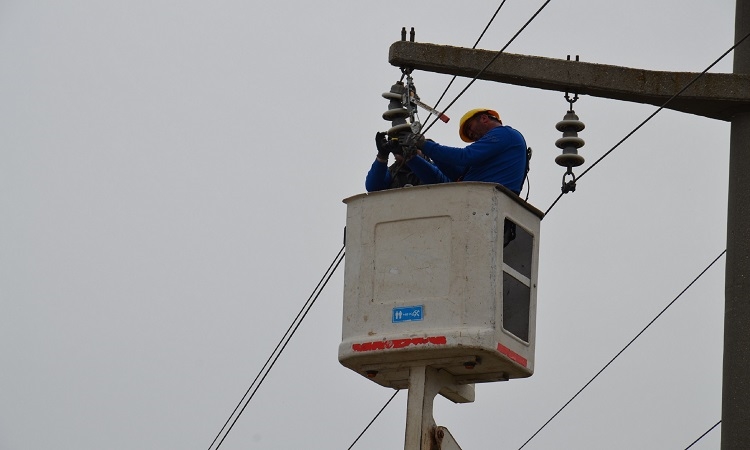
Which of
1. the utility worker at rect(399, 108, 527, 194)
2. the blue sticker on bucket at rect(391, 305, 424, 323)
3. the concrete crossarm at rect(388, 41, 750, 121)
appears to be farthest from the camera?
the concrete crossarm at rect(388, 41, 750, 121)

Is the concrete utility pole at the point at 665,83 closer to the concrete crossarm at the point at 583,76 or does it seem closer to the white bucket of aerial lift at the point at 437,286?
the concrete crossarm at the point at 583,76

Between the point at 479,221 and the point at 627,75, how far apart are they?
5.28 ft

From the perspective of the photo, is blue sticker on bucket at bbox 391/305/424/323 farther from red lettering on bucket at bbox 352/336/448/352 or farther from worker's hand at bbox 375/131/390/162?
worker's hand at bbox 375/131/390/162

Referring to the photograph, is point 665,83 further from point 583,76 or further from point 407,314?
point 407,314

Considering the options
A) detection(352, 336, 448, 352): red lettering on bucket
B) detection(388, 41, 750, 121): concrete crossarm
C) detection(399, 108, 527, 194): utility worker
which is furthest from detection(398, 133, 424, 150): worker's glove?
detection(352, 336, 448, 352): red lettering on bucket

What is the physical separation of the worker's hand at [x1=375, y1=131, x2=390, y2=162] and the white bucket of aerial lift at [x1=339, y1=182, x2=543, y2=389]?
608 mm

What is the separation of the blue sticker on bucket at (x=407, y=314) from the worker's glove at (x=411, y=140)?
3.84 feet

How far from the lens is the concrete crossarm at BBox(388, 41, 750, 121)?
13742 millimetres

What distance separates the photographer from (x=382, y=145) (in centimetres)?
1380

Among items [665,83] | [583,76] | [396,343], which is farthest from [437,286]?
[665,83]

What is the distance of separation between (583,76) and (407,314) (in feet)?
6.48

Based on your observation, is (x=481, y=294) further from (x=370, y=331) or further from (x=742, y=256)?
(x=742, y=256)

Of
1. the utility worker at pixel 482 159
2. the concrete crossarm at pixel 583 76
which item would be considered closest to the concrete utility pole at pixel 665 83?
the concrete crossarm at pixel 583 76

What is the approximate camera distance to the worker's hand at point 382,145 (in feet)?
45.2
